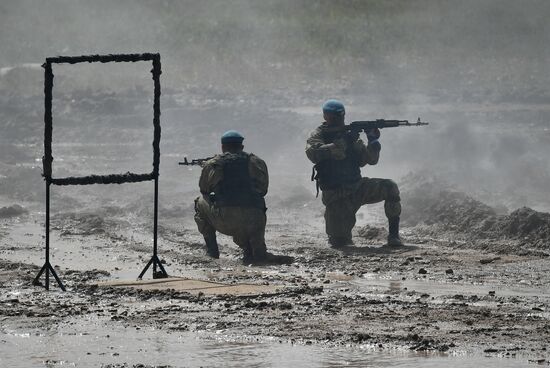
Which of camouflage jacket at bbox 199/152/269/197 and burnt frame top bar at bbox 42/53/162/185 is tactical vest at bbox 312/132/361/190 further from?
burnt frame top bar at bbox 42/53/162/185

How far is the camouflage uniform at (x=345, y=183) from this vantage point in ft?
57.8

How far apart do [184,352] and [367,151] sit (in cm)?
709

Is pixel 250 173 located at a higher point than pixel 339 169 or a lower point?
lower

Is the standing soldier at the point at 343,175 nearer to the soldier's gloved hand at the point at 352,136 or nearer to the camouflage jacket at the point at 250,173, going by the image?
the soldier's gloved hand at the point at 352,136

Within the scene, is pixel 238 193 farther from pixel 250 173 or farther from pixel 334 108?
pixel 334 108

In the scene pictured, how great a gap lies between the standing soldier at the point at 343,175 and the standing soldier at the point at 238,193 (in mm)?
1519

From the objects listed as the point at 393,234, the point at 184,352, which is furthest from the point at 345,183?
the point at 184,352

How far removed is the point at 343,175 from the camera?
17.8 m

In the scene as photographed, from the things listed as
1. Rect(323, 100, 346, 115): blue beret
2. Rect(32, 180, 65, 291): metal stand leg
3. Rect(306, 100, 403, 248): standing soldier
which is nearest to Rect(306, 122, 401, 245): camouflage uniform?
Rect(306, 100, 403, 248): standing soldier

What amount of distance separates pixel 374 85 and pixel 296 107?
325 cm

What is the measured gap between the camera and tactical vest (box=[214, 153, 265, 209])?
53.1 feet

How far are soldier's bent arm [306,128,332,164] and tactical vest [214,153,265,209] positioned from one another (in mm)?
1451

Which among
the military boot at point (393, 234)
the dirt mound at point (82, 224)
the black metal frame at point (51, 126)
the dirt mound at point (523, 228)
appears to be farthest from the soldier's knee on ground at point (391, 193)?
the black metal frame at point (51, 126)

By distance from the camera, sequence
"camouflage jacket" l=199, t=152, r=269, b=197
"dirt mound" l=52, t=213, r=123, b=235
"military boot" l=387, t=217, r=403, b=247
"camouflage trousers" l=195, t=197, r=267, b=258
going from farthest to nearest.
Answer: "dirt mound" l=52, t=213, r=123, b=235 < "military boot" l=387, t=217, r=403, b=247 < "camouflage trousers" l=195, t=197, r=267, b=258 < "camouflage jacket" l=199, t=152, r=269, b=197
